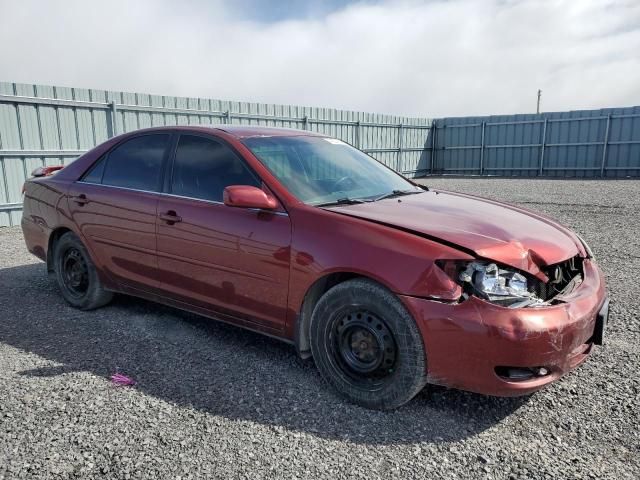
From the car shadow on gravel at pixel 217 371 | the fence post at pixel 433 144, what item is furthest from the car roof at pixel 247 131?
the fence post at pixel 433 144

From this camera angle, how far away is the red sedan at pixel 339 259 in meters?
2.50

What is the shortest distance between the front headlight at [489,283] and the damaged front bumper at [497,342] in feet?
0.20

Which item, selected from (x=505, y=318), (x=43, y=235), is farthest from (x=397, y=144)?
(x=505, y=318)

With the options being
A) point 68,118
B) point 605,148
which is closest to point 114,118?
point 68,118

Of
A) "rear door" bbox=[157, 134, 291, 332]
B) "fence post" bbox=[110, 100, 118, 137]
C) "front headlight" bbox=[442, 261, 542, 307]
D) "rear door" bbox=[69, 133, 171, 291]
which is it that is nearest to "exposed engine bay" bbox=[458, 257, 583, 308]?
"front headlight" bbox=[442, 261, 542, 307]

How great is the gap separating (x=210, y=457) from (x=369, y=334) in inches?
40.3

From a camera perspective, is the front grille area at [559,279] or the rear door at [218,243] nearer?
the front grille area at [559,279]

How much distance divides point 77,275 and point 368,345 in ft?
9.91

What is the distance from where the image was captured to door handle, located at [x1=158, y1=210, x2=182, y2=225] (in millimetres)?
3564

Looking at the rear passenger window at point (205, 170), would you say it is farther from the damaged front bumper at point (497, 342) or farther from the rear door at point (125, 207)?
the damaged front bumper at point (497, 342)

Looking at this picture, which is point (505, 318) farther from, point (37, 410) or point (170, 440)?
point (37, 410)

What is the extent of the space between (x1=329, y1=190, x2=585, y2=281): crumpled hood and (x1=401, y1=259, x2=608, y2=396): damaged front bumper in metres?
0.27

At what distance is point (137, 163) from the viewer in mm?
4055

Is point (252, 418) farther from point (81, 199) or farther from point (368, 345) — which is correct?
point (81, 199)
